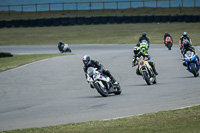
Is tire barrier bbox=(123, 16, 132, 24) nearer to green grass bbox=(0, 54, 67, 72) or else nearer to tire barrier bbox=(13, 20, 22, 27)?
tire barrier bbox=(13, 20, 22, 27)

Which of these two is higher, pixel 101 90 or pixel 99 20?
pixel 99 20

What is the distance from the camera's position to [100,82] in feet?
41.3

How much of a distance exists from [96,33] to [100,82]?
42.3 metres

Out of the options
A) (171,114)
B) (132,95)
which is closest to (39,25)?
(132,95)

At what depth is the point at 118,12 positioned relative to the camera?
222 ft

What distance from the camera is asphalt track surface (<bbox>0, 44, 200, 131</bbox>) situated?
32.0 ft

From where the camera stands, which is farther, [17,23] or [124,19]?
[17,23]

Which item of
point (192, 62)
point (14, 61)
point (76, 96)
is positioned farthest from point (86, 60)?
point (14, 61)

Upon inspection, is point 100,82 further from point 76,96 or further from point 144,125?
point 144,125

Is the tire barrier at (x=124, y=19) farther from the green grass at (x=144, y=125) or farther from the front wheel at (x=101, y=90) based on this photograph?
the green grass at (x=144, y=125)

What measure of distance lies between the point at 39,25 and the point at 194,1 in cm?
2149

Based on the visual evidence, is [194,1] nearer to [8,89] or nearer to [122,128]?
[8,89]

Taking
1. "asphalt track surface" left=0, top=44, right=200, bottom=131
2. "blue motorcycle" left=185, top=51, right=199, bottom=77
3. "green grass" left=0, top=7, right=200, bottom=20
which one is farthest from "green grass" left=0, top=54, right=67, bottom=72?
"green grass" left=0, top=7, right=200, bottom=20

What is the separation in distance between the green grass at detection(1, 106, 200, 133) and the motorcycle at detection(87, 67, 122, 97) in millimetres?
3528
